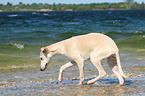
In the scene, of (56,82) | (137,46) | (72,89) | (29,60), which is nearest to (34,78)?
(56,82)

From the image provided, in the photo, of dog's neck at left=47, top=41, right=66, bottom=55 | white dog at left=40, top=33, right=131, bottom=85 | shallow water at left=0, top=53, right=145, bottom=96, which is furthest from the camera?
dog's neck at left=47, top=41, right=66, bottom=55

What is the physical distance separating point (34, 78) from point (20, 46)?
26.9 feet

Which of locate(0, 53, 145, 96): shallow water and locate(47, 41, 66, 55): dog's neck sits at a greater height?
locate(47, 41, 66, 55): dog's neck

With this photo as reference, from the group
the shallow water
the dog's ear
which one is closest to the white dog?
the dog's ear

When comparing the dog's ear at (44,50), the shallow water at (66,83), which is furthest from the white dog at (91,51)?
the shallow water at (66,83)

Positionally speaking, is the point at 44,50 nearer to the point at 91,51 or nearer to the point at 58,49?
the point at 58,49

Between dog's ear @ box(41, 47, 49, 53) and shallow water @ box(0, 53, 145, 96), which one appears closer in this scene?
shallow water @ box(0, 53, 145, 96)

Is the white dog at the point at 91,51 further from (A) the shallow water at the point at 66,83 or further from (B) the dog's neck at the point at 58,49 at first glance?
(A) the shallow water at the point at 66,83

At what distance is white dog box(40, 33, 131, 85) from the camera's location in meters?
6.67

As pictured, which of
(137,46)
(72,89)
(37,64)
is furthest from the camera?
(137,46)

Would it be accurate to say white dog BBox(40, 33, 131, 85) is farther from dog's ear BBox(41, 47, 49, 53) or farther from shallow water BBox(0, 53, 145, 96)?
shallow water BBox(0, 53, 145, 96)

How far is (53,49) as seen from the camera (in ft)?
24.1

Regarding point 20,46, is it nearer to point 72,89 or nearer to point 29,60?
point 29,60

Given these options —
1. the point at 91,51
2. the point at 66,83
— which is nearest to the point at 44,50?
the point at 66,83
